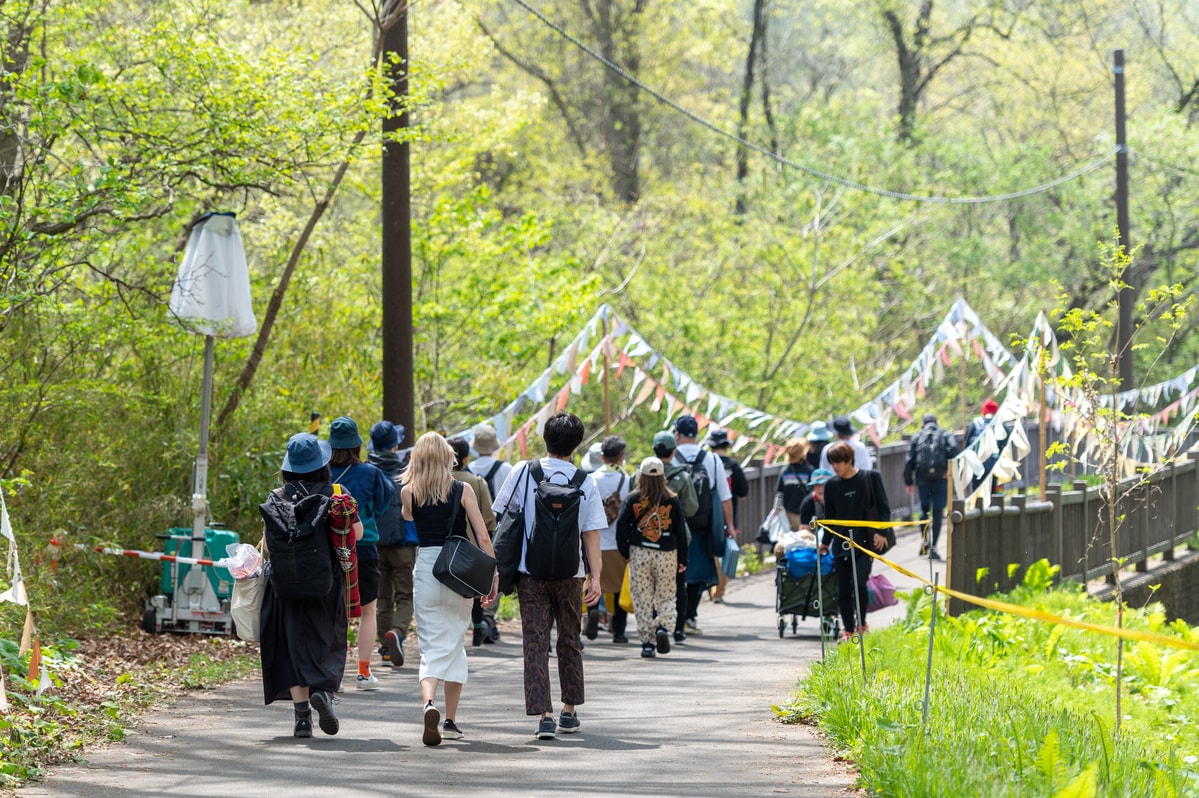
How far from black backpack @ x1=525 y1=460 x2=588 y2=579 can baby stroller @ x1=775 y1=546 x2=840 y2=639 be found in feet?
15.4

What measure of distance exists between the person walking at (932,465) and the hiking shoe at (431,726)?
11.3 metres

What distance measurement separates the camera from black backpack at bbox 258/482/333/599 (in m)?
7.85

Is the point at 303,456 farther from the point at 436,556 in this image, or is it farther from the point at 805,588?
the point at 805,588

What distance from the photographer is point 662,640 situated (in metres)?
11.6

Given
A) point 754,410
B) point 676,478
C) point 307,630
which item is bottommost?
point 307,630

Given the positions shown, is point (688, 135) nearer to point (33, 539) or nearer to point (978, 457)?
point (978, 457)

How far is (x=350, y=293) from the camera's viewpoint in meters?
18.2

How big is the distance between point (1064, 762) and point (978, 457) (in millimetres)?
6900

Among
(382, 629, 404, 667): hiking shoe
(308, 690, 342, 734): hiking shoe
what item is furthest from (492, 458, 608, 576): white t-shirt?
(382, 629, 404, 667): hiking shoe

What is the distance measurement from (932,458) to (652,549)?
763 centimetres

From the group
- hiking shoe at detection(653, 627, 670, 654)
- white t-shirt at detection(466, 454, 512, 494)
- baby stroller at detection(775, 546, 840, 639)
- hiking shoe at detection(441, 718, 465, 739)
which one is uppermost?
white t-shirt at detection(466, 454, 512, 494)

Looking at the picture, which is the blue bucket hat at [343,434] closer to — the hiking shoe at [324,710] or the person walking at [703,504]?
the hiking shoe at [324,710]

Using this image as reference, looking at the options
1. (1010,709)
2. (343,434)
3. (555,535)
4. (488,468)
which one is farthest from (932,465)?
(555,535)

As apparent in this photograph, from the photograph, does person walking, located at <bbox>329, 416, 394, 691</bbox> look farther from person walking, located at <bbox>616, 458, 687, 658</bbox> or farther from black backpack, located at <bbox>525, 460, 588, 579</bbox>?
person walking, located at <bbox>616, 458, 687, 658</bbox>
